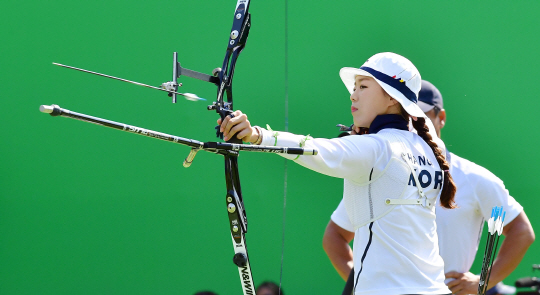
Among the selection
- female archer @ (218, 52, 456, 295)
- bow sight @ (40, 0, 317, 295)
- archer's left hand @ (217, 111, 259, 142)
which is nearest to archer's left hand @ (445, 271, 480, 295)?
female archer @ (218, 52, 456, 295)

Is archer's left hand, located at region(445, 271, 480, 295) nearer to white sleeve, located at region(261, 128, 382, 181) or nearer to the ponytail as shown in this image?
the ponytail

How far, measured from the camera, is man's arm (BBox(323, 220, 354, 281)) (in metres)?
2.62

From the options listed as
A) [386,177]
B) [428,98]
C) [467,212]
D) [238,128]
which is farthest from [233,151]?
[428,98]

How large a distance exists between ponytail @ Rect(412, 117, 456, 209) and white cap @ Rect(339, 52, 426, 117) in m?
0.06

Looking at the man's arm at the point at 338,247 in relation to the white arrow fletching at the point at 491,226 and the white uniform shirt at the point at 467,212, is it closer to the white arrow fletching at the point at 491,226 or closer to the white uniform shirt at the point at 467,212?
the white uniform shirt at the point at 467,212

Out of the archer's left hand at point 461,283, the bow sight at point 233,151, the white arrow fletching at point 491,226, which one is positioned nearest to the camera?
the bow sight at point 233,151

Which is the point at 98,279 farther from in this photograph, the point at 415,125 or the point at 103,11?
the point at 415,125

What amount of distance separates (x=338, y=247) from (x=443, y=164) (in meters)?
0.82

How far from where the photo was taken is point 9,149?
2.89 metres

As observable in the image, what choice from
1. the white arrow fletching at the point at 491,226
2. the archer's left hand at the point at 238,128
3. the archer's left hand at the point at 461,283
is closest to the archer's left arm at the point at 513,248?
the archer's left hand at the point at 461,283

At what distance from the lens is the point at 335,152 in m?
1.62

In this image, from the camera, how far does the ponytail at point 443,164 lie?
194 cm

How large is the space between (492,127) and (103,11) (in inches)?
75.5

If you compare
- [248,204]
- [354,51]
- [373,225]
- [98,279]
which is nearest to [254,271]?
[248,204]
